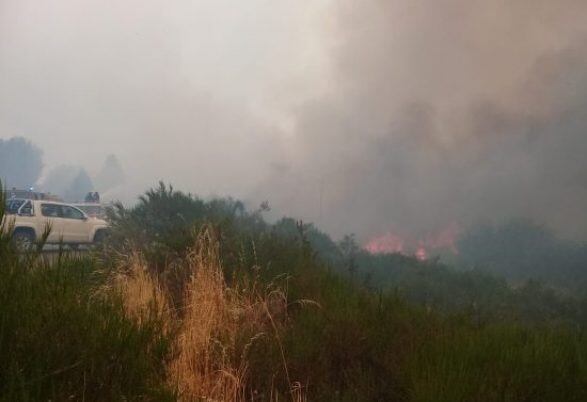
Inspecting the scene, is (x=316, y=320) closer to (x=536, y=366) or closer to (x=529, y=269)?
(x=536, y=366)

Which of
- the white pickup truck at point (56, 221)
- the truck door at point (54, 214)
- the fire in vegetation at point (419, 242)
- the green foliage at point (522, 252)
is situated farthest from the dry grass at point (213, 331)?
the green foliage at point (522, 252)

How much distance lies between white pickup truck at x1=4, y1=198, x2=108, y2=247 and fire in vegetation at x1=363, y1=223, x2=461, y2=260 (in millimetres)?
34231

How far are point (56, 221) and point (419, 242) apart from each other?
149ft

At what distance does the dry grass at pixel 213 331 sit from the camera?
12.4ft

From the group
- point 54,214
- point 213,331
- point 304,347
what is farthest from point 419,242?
point 213,331

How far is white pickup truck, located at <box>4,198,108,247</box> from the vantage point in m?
14.6

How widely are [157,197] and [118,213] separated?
1.21 metres

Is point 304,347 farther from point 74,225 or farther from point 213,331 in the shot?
point 74,225

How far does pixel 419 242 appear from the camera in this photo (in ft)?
181

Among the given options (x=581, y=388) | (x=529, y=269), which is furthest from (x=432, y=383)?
(x=529, y=269)

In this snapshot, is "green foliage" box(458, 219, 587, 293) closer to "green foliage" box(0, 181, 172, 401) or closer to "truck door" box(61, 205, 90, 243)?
"truck door" box(61, 205, 90, 243)

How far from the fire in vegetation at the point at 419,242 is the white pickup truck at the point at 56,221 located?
34231 mm

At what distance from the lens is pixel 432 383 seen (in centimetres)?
350

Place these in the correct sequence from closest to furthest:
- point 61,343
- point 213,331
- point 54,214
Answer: point 61,343 → point 213,331 → point 54,214
